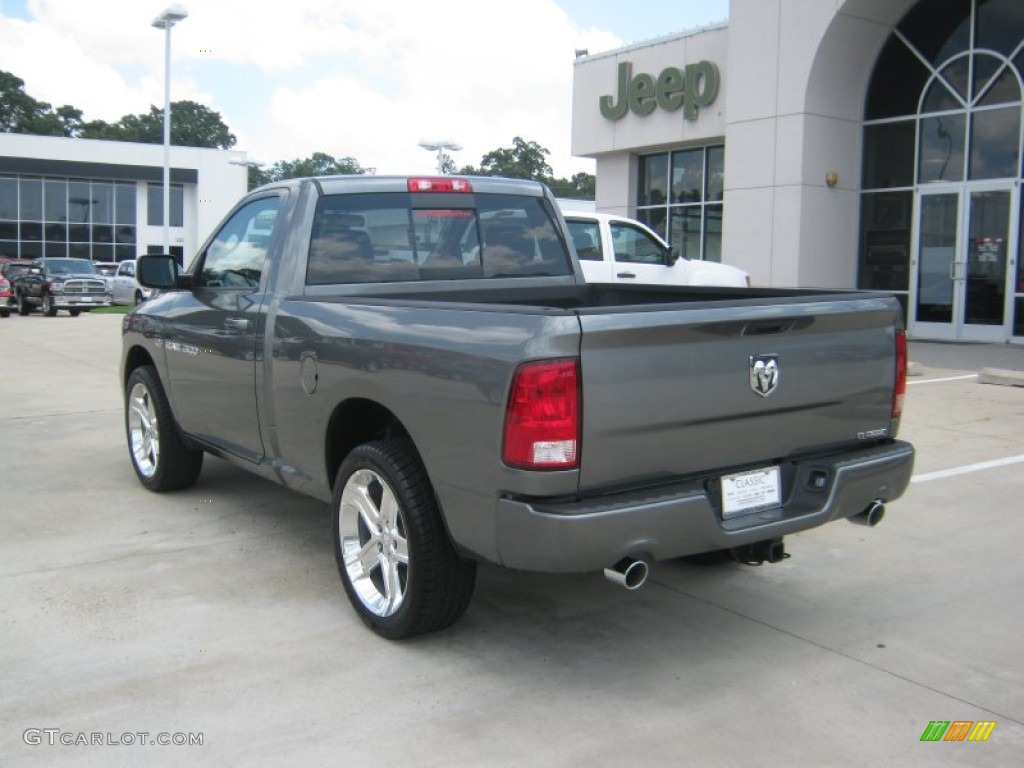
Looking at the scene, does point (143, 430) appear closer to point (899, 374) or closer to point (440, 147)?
point (899, 374)

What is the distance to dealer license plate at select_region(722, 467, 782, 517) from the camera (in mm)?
3787

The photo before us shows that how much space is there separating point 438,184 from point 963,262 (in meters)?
14.4

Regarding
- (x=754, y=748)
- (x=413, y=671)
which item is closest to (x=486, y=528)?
(x=413, y=671)

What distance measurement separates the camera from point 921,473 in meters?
7.20

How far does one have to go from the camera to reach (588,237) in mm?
13367

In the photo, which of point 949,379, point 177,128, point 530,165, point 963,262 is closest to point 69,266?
point 963,262

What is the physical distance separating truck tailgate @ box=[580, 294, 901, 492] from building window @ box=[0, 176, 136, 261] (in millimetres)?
53245

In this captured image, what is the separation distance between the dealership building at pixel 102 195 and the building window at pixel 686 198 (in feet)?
102

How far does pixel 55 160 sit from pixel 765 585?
172 ft

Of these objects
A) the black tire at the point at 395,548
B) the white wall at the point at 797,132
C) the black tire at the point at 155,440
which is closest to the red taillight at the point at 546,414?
the black tire at the point at 395,548

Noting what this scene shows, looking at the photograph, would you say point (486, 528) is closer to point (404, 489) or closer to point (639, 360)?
point (404, 489)

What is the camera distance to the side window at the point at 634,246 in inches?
539

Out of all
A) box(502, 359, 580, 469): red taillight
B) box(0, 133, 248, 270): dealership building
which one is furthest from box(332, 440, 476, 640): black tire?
box(0, 133, 248, 270): dealership building

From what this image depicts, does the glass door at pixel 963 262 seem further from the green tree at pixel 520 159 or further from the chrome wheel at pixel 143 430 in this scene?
the green tree at pixel 520 159
